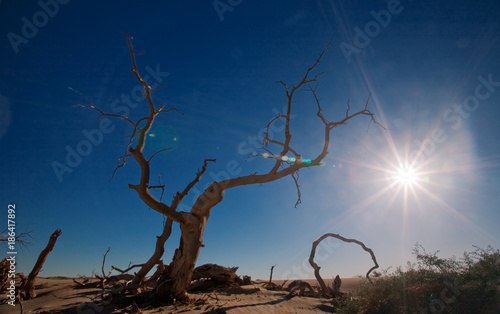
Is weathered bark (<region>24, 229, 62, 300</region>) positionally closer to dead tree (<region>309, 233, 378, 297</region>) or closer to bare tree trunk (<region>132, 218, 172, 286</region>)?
bare tree trunk (<region>132, 218, 172, 286</region>)

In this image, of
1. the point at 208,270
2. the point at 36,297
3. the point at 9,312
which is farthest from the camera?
the point at 208,270

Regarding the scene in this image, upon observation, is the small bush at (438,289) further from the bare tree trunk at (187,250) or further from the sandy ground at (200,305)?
the bare tree trunk at (187,250)

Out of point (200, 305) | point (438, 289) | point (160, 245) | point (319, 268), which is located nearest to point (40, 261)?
point (160, 245)

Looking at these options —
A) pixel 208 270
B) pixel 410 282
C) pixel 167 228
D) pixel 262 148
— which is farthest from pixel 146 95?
pixel 410 282

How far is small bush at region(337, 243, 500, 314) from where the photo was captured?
188 inches

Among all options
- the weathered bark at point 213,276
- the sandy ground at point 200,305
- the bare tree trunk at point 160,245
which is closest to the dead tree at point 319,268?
the sandy ground at point 200,305

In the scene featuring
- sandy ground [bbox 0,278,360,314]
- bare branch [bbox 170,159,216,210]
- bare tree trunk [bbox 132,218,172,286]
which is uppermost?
bare branch [bbox 170,159,216,210]

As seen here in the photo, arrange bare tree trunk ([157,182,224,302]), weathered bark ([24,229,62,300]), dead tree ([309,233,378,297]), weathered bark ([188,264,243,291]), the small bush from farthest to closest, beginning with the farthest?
weathered bark ([188,264,243,291])
dead tree ([309,233,378,297])
weathered bark ([24,229,62,300])
bare tree trunk ([157,182,224,302])
the small bush

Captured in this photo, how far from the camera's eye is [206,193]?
22.8 ft

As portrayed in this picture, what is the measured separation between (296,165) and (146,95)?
5035mm

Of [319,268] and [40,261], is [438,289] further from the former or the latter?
[40,261]

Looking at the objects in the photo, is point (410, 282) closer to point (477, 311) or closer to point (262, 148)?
point (477, 311)

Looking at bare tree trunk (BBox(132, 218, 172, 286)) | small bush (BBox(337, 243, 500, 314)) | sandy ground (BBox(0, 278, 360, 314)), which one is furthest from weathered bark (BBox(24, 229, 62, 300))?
small bush (BBox(337, 243, 500, 314))

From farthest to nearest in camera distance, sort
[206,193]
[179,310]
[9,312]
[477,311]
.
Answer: [206,193] → [9,312] → [179,310] → [477,311]
